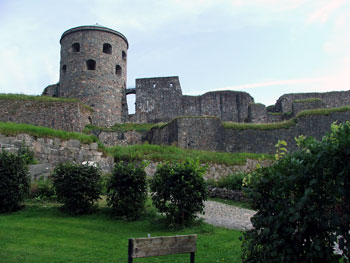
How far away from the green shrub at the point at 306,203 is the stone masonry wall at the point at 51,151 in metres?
9.64

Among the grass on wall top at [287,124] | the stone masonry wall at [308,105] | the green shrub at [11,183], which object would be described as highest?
the stone masonry wall at [308,105]

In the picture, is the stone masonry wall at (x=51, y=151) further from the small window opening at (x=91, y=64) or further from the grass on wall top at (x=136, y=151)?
the small window opening at (x=91, y=64)

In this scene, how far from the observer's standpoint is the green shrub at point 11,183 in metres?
9.05

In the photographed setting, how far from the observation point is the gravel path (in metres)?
8.65

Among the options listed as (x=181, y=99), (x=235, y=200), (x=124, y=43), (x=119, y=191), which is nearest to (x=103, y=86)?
(x=124, y=43)

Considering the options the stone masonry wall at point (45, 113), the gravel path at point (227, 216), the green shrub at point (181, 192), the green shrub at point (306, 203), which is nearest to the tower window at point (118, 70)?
the stone masonry wall at point (45, 113)

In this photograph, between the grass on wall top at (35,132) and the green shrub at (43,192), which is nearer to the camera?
the green shrub at (43,192)

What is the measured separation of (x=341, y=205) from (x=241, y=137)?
18405 millimetres

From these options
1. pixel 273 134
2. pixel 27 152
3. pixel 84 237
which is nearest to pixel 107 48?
pixel 273 134

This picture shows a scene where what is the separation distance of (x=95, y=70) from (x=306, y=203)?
26503mm

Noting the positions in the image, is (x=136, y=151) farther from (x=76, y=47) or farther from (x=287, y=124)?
(x=76, y=47)

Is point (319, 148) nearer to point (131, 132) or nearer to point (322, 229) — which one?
point (322, 229)

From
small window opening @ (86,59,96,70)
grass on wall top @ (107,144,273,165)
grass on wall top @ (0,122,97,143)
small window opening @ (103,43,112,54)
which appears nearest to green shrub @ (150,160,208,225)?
grass on wall top @ (107,144,273,165)

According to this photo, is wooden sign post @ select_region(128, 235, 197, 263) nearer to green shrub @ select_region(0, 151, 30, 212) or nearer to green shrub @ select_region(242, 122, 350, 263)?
green shrub @ select_region(242, 122, 350, 263)
